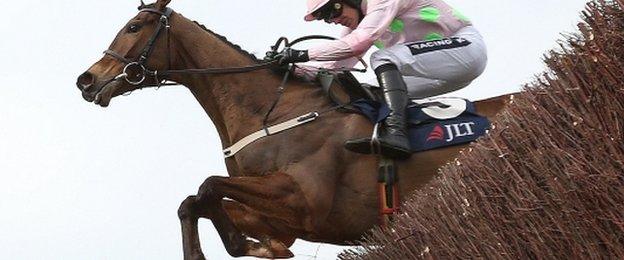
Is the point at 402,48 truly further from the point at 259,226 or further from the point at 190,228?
the point at 190,228

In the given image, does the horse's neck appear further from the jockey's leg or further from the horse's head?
the jockey's leg

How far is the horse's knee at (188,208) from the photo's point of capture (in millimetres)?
8227

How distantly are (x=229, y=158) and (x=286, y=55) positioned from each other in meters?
0.80

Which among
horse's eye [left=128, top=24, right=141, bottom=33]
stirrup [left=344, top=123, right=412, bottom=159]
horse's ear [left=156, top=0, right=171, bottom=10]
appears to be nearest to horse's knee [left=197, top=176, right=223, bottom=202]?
stirrup [left=344, top=123, right=412, bottom=159]

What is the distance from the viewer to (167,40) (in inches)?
353

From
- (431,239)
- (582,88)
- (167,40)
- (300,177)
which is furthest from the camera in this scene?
(167,40)

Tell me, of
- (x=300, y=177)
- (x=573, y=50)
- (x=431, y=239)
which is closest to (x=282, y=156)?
(x=300, y=177)

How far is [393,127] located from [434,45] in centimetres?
79

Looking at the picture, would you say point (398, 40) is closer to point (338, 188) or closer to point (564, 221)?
point (338, 188)

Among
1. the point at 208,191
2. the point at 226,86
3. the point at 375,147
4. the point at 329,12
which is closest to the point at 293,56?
the point at 329,12

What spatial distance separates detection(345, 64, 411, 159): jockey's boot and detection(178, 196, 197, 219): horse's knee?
1070mm

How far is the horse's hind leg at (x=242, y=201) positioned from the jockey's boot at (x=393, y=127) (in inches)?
20.9

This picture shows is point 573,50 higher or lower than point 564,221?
higher

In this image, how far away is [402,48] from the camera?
8.71 meters
